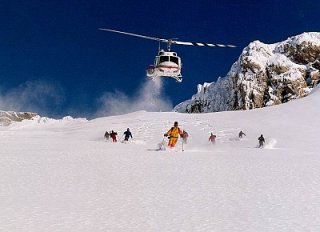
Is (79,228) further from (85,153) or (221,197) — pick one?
(85,153)

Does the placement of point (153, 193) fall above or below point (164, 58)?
below

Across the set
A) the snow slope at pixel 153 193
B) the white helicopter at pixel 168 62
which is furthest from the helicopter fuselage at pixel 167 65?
the snow slope at pixel 153 193

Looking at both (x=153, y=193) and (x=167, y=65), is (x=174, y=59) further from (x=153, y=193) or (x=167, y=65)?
(x=153, y=193)

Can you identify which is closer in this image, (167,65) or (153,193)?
(153,193)

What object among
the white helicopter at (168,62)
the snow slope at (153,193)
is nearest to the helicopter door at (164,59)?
the white helicopter at (168,62)

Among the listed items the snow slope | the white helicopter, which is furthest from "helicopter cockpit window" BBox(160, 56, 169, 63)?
the snow slope

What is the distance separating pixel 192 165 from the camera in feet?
47.8

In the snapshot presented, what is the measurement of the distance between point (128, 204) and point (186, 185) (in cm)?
242

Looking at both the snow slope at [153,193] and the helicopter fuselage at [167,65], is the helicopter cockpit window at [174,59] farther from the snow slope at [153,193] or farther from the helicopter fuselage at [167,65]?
the snow slope at [153,193]

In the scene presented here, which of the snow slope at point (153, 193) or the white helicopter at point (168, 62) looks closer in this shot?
the snow slope at point (153, 193)

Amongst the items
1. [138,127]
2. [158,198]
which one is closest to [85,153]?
[158,198]

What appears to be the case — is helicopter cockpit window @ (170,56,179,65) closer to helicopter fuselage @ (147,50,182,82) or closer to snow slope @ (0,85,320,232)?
helicopter fuselage @ (147,50,182,82)

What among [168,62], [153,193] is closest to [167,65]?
[168,62]

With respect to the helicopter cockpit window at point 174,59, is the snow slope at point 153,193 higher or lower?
lower
